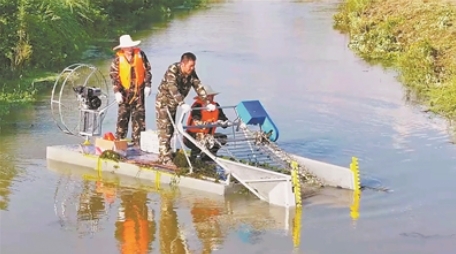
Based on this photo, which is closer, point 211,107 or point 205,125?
point 211,107

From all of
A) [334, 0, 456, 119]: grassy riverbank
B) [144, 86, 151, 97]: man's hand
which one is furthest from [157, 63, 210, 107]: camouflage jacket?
[334, 0, 456, 119]: grassy riverbank

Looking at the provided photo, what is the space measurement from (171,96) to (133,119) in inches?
48.0

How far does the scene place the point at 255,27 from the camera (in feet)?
101

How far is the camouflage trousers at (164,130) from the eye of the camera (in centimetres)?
1092

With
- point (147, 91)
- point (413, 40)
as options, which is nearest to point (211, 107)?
point (147, 91)

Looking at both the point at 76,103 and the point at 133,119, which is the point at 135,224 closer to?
the point at 133,119

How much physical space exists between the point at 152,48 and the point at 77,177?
13.5 m

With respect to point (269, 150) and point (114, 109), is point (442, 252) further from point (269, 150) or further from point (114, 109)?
point (114, 109)

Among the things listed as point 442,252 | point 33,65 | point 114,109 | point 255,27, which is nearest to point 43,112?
point 114,109

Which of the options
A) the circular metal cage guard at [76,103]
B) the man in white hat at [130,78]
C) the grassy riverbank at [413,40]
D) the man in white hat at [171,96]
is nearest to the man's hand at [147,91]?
the man in white hat at [130,78]

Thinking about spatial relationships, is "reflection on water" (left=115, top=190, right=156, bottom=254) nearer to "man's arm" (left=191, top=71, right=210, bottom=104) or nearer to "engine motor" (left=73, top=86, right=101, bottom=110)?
"man's arm" (left=191, top=71, right=210, bottom=104)

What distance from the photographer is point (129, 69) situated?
Answer: 11.5 meters

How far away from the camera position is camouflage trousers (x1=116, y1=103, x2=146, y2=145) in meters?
11.8

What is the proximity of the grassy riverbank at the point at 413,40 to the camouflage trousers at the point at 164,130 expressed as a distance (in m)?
6.10
